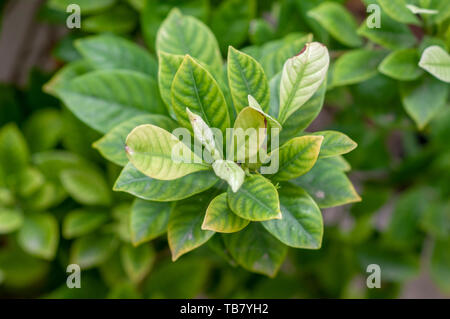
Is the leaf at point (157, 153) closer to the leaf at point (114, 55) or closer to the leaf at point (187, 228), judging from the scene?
the leaf at point (187, 228)

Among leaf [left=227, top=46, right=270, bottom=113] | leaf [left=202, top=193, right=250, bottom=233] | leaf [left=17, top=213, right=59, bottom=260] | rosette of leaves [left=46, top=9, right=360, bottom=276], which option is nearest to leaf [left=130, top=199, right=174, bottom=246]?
rosette of leaves [left=46, top=9, right=360, bottom=276]

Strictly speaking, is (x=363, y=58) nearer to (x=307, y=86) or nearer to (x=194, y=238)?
(x=307, y=86)

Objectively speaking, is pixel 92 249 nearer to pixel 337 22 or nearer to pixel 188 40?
pixel 188 40

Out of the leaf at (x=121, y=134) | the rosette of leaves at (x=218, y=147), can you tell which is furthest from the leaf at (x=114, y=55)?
the leaf at (x=121, y=134)

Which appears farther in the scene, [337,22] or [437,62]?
[337,22]

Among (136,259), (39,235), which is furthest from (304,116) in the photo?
(39,235)

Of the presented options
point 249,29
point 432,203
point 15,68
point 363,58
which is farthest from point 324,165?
point 15,68

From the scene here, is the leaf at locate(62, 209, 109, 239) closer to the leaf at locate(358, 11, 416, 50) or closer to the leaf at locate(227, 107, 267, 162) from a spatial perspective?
the leaf at locate(227, 107, 267, 162)
